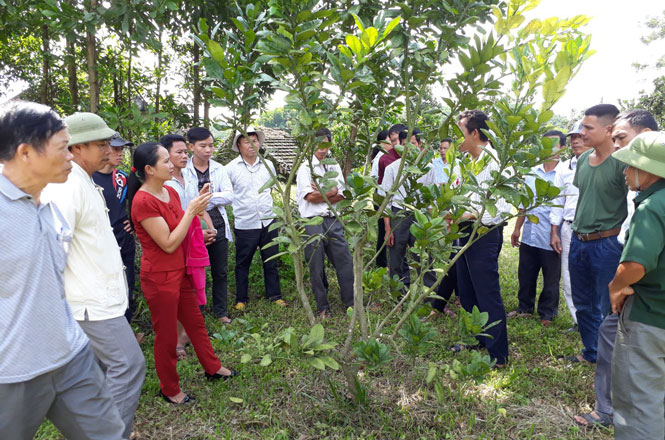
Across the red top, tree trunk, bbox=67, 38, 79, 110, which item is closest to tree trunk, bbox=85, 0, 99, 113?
tree trunk, bbox=67, 38, 79, 110

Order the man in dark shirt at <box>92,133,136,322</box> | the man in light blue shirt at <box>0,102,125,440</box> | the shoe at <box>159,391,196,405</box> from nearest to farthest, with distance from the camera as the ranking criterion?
the man in light blue shirt at <box>0,102,125,440</box> → the shoe at <box>159,391,196,405</box> → the man in dark shirt at <box>92,133,136,322</box>

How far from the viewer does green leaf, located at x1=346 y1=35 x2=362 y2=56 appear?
1996 millimetres

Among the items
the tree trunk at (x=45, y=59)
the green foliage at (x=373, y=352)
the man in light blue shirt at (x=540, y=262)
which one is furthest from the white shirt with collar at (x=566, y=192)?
the tree trunk at (x=45, y=59)

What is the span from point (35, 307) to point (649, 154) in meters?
2.71

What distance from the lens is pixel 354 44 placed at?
2.02m

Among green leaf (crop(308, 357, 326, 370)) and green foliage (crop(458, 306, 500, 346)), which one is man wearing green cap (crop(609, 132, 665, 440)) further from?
green leaf (crop(308, 357, 326, 370))

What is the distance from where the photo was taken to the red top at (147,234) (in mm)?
2684

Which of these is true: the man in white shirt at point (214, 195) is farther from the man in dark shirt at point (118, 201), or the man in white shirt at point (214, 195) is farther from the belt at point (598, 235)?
the belt at point (598, 235)

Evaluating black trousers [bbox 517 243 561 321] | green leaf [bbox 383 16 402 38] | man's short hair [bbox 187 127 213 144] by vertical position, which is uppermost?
green leaf [bbox 383 16 402 38]

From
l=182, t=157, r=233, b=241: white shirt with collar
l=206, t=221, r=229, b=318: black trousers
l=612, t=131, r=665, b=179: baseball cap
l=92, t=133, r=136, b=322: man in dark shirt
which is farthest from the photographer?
l=206, t=221, r=229, b=318: black trousers

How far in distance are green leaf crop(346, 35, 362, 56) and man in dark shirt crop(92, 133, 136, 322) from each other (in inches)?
88.0

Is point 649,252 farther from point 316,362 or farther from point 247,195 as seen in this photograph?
point 247,195

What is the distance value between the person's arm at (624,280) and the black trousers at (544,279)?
7.49 ft

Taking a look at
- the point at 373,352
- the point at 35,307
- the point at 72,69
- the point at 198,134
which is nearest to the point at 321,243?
the point at 198,134
